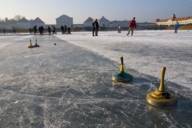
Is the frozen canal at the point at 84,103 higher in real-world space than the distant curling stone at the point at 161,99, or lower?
lower

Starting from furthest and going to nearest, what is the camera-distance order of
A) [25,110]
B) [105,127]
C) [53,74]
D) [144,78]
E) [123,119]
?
[53,74] < [144,78] < [25,110] < [123,119] < [105,127]

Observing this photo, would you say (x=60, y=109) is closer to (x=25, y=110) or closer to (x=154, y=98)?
(x=25, y=110)

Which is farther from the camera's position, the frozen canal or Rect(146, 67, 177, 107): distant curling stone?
Rect(146, 67, 177, 107): distant curling stone

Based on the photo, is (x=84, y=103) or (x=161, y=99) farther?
(x=84, y=103)

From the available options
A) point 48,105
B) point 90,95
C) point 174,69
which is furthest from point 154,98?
point 174,69

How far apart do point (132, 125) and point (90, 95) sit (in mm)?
1492

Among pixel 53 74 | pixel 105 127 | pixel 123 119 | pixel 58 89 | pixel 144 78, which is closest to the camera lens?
pixel 105 127

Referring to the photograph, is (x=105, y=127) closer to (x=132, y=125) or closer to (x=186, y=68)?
(x=132, y=125)

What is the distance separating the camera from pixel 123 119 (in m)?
3.77

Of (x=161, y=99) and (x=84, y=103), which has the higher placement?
(x=161, y=99)

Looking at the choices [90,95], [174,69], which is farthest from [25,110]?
[174,69]

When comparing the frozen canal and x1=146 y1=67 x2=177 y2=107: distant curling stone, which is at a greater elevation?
x1=146 y1=67 x2=177 y2=107: distant curling stone

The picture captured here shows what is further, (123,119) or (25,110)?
(25,110)

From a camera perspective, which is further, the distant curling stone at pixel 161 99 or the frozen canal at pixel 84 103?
the distant curling stone at pixel 161 99
